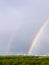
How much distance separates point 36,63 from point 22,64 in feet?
12.7

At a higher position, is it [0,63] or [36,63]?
[36,63]

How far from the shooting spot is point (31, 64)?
47.0 meters

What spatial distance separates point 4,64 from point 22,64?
4.55 metres

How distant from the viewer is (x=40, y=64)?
48062 mm

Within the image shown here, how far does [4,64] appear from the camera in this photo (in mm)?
47062

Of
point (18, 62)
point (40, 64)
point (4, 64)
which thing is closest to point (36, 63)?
point (40, 64)

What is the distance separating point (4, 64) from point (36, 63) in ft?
27.4

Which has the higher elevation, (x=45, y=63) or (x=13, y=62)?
(x=45, y=63)

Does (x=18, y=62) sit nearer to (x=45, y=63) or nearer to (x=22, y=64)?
(x=22, y=64)

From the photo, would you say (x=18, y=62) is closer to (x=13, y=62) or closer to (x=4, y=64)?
(x=13, y=62)

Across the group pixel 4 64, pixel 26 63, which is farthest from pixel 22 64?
pixel 4 64

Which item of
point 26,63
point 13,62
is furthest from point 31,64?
point 13,62

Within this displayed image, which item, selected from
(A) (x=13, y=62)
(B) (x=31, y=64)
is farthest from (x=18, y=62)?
(B) (x=31, y=64)

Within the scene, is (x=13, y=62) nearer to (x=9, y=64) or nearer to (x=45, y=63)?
(x=9, y=64)
